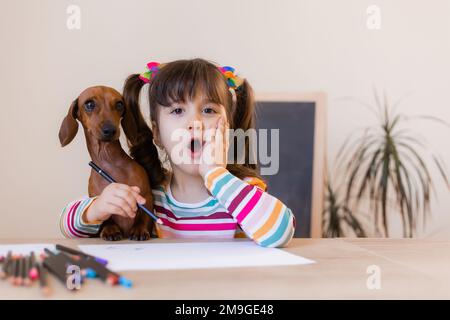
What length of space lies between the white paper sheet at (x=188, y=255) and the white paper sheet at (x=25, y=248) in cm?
6

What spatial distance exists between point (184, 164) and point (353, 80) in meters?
1.41

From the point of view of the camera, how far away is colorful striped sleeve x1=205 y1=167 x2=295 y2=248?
3.12 ft

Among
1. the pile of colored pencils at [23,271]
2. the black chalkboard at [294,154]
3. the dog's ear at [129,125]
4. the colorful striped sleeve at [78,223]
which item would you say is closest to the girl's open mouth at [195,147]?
the dog's ear at [129,125]

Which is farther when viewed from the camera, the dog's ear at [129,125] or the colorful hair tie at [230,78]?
the colorful hair tie at [230,78]

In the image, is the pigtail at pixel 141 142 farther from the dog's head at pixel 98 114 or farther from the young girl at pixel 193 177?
the dog's head at pixel 98 114

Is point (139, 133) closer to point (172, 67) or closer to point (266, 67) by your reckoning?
point (172, 67)

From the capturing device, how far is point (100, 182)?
3.33 ft

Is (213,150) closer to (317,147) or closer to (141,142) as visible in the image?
(141,142)

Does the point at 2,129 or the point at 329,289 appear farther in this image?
the point at 2,129

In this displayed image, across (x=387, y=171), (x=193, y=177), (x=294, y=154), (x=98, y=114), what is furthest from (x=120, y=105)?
(x=387, y=171)

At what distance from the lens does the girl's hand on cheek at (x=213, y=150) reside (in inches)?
41.6

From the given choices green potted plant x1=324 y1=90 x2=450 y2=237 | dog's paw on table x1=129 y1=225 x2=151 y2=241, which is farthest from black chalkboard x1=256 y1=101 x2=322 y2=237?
dog's paw on table x1=129 y1=225 x2=151 y2=241

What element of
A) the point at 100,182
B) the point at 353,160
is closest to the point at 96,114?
the point at 100,182
